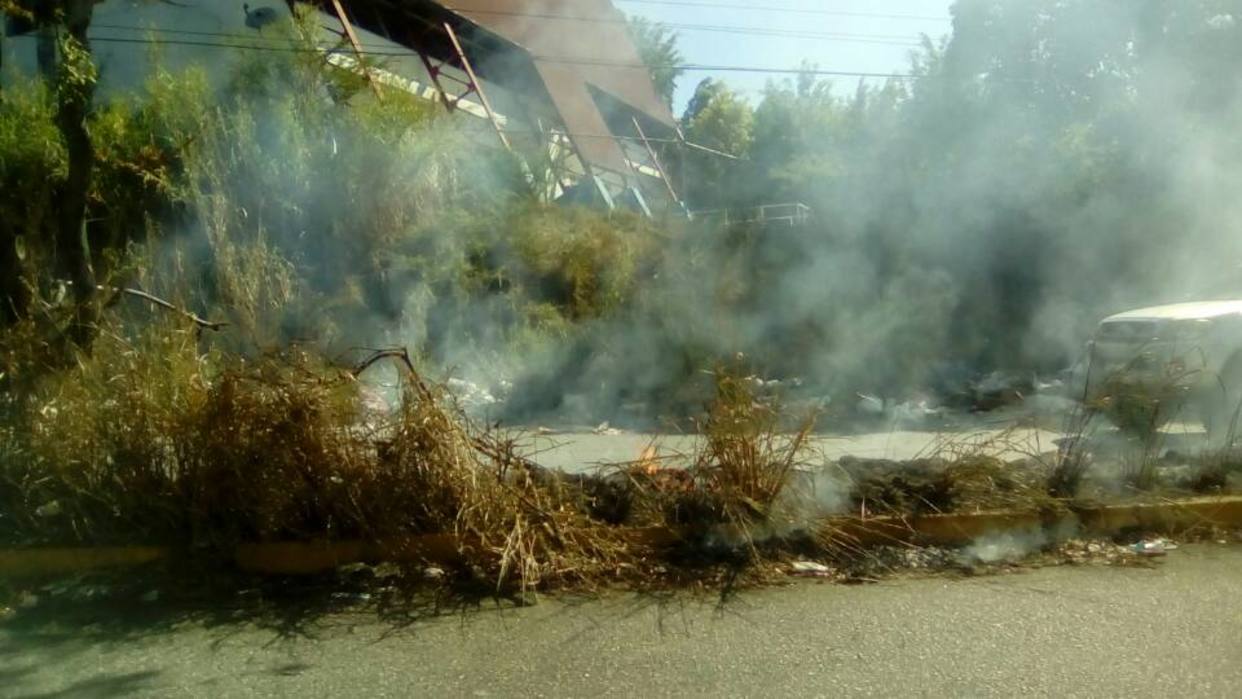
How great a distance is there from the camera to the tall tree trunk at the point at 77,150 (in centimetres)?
481

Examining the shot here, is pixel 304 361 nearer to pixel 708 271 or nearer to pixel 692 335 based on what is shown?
pixel 692 335

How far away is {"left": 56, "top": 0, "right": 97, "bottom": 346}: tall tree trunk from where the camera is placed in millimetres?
4815

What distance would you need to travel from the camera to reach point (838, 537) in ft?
15.0

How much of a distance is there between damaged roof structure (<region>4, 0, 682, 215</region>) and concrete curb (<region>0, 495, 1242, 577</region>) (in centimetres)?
468

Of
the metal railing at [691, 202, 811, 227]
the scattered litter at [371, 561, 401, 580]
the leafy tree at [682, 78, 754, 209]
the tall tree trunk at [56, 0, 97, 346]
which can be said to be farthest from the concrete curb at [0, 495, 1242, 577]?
the leafy tree at [682, 78, 754, 209]

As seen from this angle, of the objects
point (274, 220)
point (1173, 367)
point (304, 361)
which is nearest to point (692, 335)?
point (274, 220)

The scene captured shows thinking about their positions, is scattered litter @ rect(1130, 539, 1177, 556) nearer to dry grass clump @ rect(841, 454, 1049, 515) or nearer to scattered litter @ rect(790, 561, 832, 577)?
dry grass clump @ rect(841, 454, 1049, 515)

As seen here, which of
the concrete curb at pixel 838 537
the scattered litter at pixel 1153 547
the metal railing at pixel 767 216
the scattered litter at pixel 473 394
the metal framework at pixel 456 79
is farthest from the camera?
the metal framework at pixel 456 79

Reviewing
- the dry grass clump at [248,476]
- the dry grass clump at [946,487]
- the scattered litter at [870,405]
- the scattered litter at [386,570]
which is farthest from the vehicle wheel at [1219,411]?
the scattered litter at [386,570]

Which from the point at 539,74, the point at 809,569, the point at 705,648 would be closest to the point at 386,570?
the point at 705,648

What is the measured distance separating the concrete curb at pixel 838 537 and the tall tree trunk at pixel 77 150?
97 centimetres

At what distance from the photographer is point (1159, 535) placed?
492 cm

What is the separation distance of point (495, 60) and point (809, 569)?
1151 centimetres

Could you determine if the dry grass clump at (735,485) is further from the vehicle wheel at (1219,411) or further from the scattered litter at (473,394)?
the scattered litter at (473,394)
